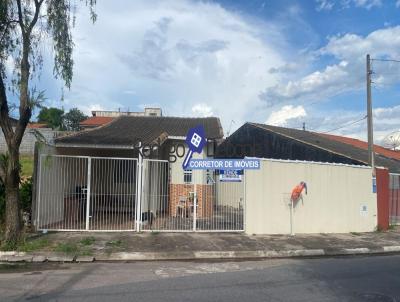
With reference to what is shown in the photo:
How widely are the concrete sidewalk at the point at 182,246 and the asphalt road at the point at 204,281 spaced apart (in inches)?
27.8

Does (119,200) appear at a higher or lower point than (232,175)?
lower

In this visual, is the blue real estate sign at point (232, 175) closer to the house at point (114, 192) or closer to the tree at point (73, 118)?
the house at point (114, 192)

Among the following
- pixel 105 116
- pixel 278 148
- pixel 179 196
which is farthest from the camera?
pixel 105 116

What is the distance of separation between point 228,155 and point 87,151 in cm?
1337

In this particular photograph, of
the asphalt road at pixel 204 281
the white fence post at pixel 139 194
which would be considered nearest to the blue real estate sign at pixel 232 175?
the white fence post at pixel 139 194

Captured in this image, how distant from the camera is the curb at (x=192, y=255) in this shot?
10633mm

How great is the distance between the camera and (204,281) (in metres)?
8.44

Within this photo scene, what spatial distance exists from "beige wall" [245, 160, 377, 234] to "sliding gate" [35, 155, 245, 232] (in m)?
0.64

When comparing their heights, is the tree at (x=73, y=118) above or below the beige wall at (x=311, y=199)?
above

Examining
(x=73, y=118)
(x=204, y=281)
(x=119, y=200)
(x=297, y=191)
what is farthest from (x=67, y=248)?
(x=73, y=118)

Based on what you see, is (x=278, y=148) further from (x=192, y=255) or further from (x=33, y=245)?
(x=33, y=245)

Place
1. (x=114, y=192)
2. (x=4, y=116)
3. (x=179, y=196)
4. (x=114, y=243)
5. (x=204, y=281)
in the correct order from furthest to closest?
(x=179, y=196) → (x=114, y=192) → (x=114, y=243) → (x=4, y=116) → (x=204, y=281)

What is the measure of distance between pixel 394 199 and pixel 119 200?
12.7 metres

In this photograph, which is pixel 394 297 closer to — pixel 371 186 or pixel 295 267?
pixel 295 267
